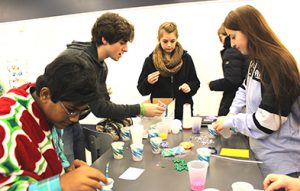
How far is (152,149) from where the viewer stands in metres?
1.66

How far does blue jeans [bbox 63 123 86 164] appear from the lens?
1990mm

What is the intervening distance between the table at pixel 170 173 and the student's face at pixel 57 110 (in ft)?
1.38

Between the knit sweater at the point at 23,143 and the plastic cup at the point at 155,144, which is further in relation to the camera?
the plastic cup at the point at 155,144

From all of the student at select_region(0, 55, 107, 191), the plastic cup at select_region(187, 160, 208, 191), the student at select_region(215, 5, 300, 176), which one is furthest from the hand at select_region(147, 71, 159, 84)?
the student at select_region(0, 55, 107, 191)

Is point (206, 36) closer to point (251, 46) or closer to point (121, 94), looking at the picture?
point (121, 94)

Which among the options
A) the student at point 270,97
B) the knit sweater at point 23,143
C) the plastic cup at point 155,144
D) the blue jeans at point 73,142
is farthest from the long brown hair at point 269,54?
the blue jeans at point 73,142

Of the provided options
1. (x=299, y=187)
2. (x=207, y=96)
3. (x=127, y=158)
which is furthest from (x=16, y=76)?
(x=299, y=187)

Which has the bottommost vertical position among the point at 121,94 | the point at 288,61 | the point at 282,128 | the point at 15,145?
the point at 121,94

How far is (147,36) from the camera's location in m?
3.96

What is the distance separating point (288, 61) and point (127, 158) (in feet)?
3.35

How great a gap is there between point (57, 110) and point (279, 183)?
949 millimetres

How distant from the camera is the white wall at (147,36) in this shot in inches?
135

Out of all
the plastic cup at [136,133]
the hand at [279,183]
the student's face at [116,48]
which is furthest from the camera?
the student's face at [116,48]

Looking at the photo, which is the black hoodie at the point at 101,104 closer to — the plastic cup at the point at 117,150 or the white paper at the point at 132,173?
the plastic cup at the point at 117,150
